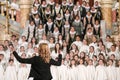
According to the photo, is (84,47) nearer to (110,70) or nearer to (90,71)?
(90,71)

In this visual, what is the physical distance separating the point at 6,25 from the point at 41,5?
1698mm

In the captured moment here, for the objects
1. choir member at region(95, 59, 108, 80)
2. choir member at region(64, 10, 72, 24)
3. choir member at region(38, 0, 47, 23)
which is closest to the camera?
choir member at region(95, 59, 108, 80)

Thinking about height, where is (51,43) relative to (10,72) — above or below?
above

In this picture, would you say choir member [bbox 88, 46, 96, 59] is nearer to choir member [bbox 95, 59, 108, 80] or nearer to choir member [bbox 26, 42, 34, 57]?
choir member [bbox 95, 59, 108, 80]

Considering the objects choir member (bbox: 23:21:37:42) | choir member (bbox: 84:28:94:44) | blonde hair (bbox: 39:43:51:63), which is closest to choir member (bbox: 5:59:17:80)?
choir member (bbox: 23:21:37:42)

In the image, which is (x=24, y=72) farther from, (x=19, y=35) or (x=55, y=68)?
(x=19, y=35)

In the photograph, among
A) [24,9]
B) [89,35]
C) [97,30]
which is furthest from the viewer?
[24,9]

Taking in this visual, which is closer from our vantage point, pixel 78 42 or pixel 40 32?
pixel 78 42

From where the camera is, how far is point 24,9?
17484mm

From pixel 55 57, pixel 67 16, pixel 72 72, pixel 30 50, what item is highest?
pixel 67 16

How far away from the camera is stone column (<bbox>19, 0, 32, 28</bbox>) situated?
1733cm

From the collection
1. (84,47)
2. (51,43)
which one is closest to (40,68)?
(84,47)

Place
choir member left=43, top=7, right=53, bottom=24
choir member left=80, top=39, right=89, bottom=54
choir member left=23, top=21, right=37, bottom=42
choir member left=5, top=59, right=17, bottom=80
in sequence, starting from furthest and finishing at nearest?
choir member left=43, top=7, right=53, bottom=24, choir member left=23, top=21, right=37, bottom=42, choir member left=80, top=39, right=89, bottom=54, choir member left=5, top=59, right=17, bottom=80

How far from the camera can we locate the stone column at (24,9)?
17333 millimetres
